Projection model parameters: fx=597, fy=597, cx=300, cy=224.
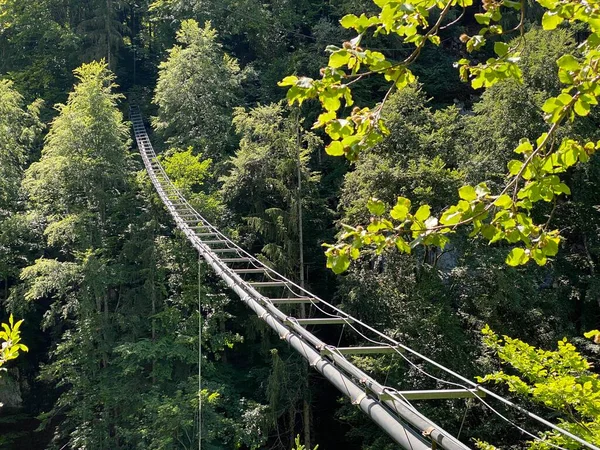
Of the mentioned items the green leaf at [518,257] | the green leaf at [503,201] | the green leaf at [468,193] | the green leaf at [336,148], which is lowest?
the green leaf at [518,257]

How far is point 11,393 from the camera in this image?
45.2 feet

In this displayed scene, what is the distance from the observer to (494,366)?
28.7 feet

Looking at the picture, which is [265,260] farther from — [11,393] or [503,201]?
[503,201]

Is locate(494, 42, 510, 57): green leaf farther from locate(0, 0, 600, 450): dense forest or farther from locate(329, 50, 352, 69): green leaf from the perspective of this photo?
locate(0, 0, 600, 450): dense forest

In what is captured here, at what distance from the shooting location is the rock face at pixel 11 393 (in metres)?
13.3

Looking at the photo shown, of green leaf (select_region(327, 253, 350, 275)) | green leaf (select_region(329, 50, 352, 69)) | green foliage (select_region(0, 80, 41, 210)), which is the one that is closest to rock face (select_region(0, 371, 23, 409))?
green foliage (select_region(0, 80, 41, 210))

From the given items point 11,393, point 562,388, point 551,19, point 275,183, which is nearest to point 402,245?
point 551,19

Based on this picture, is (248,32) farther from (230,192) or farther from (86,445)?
(86,445)

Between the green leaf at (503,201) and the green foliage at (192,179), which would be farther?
the green foliage at (192,179)

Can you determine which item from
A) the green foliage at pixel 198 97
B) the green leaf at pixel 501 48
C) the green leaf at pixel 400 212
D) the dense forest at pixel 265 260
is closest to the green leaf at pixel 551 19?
the green leaf at pixel 501 48

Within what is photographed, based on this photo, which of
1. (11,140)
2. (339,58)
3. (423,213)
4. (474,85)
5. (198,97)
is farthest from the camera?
(198,97)

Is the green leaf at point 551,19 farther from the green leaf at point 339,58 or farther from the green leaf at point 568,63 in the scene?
the green leaf at point 339,58

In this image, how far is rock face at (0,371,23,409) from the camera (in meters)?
13.3

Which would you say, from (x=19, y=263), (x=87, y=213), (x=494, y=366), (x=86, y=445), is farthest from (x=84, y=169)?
(x=494, y=366)
